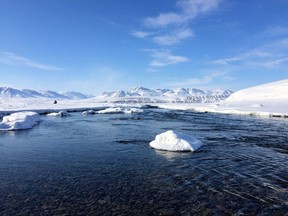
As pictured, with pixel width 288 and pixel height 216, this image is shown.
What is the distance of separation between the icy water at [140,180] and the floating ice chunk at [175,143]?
0.66 metres

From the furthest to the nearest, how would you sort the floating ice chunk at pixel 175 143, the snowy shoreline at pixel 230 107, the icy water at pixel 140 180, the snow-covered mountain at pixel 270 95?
the snow-covered mountain at pixel 270 95, the snowy shoreline at pixel 230 107, the floating ice chunk at pixel 175 143, the icy water at pixel 140 180

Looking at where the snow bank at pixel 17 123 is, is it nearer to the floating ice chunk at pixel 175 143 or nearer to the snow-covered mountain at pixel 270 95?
the floating ice chunk at pixel 175 143

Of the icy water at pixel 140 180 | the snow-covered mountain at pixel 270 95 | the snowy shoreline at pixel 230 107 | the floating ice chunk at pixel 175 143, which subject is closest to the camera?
the icy water at pixel 140 180

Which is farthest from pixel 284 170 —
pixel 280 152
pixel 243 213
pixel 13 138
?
pixel 13 138

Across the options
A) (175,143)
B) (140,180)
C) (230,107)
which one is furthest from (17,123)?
(230,107)

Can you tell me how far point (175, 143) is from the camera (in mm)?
15734

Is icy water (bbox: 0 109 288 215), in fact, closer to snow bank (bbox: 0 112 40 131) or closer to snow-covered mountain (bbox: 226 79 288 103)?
snow bank (bbox: 0 112 40 131)

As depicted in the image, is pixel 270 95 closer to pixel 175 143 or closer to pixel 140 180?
pixel 175 143

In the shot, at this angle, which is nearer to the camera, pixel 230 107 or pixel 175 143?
pixel 175 143

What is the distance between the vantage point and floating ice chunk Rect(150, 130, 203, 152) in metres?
15.4

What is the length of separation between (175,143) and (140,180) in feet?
19.0

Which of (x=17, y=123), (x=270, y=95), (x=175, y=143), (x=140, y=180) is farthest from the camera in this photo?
(x=270, y=95)

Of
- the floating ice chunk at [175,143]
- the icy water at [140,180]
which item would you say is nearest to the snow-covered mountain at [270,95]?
the floating ice chunk at [175,143]

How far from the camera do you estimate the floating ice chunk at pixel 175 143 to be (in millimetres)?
15422
